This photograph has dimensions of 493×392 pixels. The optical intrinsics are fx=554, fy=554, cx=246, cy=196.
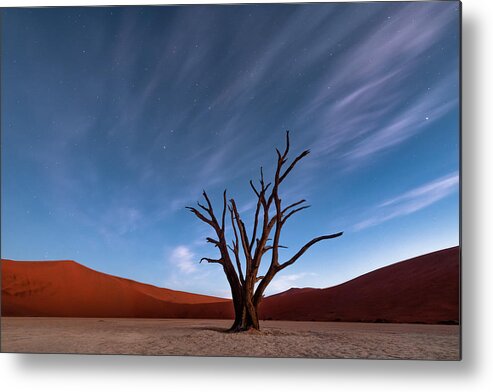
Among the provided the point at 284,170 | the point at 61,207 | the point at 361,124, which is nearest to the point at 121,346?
the point at 61,207

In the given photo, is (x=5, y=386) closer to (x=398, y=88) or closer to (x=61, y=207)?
(x=61, y=207)

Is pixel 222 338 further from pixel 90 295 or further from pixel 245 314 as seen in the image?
pixel 90 295

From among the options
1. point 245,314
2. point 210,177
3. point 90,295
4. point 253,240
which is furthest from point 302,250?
point 90,295

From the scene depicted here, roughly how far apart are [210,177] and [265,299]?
0.89 meters

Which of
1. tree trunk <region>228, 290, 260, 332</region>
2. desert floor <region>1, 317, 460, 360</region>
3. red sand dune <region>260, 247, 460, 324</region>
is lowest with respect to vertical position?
desert floor <region>1, 317, 460, 360</region>

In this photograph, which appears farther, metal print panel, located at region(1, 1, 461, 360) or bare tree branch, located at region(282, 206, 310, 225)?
bare tree branch, located at region(282, 206, 310, 225)

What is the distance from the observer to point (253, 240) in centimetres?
381

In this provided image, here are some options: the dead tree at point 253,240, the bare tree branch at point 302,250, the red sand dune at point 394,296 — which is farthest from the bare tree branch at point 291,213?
the red sand dune at point 394,296

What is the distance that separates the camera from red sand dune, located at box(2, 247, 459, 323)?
11.1ft

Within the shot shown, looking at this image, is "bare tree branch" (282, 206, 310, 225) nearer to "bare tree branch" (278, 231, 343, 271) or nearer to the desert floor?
"bare tree branch" (278, 231, 343, 271)

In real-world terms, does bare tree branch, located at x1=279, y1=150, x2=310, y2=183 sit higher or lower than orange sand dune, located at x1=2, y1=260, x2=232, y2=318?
higher

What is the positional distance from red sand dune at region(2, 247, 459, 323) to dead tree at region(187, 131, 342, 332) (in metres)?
0.10

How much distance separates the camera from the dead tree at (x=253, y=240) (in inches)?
144

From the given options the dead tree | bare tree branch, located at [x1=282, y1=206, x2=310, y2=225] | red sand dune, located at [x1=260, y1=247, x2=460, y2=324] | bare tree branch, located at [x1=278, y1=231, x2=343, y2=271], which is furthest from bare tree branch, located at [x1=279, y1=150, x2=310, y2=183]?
red sand dune, located at [x1=260, y1=247, x2=460, y2=324]
